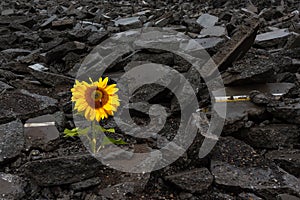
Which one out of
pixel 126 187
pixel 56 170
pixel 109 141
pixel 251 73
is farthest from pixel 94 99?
pixel 251 73

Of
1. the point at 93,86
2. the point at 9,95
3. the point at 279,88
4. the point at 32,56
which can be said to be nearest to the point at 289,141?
the point at 279,88

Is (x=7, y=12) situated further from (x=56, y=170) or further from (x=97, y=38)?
(x=56, y=170)

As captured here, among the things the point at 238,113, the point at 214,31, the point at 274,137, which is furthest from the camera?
the point at 214,31

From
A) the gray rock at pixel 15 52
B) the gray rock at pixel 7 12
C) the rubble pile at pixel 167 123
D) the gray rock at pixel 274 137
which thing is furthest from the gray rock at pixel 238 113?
the gray rock at pixel 7 12

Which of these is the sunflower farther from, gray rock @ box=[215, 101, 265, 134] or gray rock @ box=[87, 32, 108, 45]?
gray rock @ box=[87, 32, 108, 45]

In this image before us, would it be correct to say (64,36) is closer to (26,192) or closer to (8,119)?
(8,119)

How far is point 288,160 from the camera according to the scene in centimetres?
300

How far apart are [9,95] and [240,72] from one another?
2521mm

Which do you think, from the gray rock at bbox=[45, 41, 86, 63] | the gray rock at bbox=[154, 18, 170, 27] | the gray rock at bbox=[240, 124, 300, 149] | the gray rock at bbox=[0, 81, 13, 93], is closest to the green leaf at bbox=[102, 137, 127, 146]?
the gray rock at bbox=[240, 124, 300, 149]

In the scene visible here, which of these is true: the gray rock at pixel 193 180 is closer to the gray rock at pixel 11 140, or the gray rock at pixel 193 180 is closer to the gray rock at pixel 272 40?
the gray rock at pixel 11 140

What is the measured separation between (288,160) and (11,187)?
7.09 feet

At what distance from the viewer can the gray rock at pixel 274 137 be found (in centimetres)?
329

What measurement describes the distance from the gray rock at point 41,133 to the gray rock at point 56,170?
1.57 feet

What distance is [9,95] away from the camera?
4.04 metres
